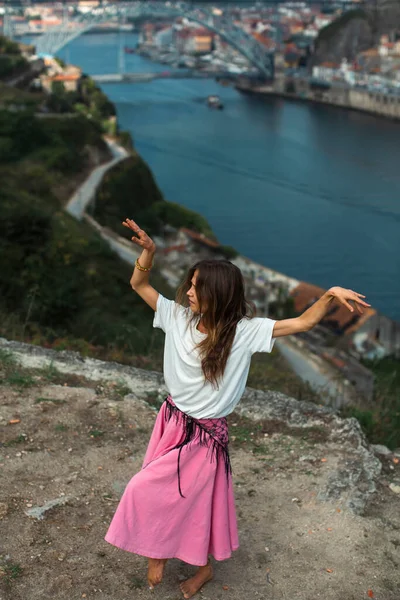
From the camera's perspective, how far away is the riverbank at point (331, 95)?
37.3 metres

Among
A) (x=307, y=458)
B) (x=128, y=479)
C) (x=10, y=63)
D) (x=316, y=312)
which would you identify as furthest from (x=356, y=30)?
(x=316, y=312)

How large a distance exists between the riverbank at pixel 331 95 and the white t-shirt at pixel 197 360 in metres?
36.4

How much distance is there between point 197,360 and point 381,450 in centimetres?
130

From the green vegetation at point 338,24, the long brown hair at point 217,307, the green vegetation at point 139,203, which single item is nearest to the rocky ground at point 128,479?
the long brown hair at point 217,307

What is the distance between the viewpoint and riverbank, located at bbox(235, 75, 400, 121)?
37.3 metres

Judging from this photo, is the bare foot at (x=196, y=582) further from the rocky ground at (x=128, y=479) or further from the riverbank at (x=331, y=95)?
the riverbank at (x=331, y=95)

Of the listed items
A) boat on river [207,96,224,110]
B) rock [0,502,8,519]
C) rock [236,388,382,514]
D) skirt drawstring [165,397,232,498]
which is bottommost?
boat on river [207,96,224,110]

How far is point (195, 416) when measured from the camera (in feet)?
5.96

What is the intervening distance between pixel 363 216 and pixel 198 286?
21.3m

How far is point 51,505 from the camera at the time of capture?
223 cm

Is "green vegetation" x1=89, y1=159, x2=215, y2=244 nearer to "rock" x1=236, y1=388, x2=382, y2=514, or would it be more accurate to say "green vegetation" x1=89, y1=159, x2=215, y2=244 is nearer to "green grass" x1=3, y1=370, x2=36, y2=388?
"green grass" x1=3, y1=370, x2=36, y2=388

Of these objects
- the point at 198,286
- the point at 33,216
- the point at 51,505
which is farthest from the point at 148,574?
the point at 33,216

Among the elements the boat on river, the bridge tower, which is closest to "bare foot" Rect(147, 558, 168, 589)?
the boat on river

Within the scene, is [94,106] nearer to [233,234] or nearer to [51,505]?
[233,234]
